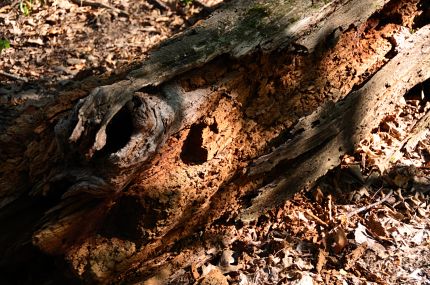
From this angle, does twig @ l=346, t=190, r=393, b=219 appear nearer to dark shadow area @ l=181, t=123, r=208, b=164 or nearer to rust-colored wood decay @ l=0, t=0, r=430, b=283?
rust-colored wood decay @ l=0, t=0, r=430, b=283

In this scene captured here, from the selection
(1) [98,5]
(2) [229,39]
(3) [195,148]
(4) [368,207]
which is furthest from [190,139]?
(1) [98,5]

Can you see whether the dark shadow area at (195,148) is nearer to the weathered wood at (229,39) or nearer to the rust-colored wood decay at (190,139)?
the rust-colored wood decay at (190,139)

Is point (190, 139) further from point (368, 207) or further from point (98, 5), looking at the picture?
point (98, 5)

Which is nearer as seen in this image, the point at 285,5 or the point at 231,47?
the point at 231,47

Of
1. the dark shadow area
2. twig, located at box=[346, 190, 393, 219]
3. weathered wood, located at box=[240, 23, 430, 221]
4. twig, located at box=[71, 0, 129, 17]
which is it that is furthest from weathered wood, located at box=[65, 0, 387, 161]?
twig, located at box=[71, 0, 129, 17]

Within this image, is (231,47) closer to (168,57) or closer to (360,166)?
(168,57)

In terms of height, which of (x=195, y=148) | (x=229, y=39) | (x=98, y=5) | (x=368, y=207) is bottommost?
(x=368, y=207)

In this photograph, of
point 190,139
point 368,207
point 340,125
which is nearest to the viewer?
point 190,139

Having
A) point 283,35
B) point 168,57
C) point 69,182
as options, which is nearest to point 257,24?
point 283,35

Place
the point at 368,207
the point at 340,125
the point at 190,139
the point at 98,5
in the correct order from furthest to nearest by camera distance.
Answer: the point at 98,5 → the point at 368,207 → the point at 340,125 → the point at 190,139
